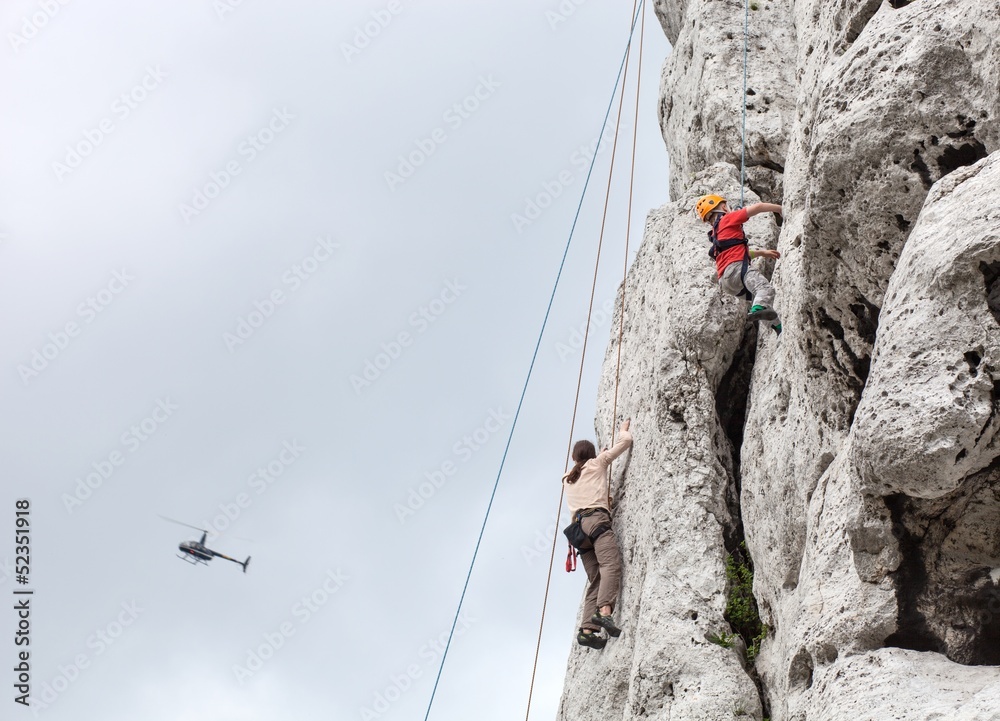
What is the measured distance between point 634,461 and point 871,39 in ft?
18.8

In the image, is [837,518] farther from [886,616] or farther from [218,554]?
[218,554]

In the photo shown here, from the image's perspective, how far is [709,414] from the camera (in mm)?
11375

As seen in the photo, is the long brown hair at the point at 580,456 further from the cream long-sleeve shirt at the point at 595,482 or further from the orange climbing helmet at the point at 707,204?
the orange climbing helmet at the point at 707,204

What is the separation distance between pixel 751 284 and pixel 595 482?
3.15 meters

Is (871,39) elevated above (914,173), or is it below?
above

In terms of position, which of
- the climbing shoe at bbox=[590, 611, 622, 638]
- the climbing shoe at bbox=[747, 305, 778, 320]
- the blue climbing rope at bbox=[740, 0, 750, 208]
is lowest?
the climbing shoe at bbox=[590, 611, 622, 638]

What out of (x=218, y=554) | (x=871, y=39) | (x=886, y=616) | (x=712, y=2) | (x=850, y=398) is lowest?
(x=886, y=616)

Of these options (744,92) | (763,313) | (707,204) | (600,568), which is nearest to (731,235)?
(707,204)

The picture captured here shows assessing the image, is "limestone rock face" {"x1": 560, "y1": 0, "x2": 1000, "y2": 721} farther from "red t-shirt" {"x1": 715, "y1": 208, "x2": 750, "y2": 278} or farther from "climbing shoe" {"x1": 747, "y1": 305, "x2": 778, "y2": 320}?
"red t-shirt" {"x1": 715, "y1": 208, "x2": 750, "y2": 278}

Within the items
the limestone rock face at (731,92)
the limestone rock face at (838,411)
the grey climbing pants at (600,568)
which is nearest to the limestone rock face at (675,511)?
the limestone rock face at (838,411)

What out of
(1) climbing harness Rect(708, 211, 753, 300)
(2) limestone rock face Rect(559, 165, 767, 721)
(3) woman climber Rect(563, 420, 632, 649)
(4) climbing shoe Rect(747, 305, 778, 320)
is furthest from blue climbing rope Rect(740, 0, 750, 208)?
(3) woman climber Rect(563, 420, 632, 649)

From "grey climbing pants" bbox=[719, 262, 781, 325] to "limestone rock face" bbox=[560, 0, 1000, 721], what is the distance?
0.98 feet

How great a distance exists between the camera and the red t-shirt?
11023 mm

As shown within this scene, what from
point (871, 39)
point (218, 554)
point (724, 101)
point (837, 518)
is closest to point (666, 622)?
point (837, 518)
